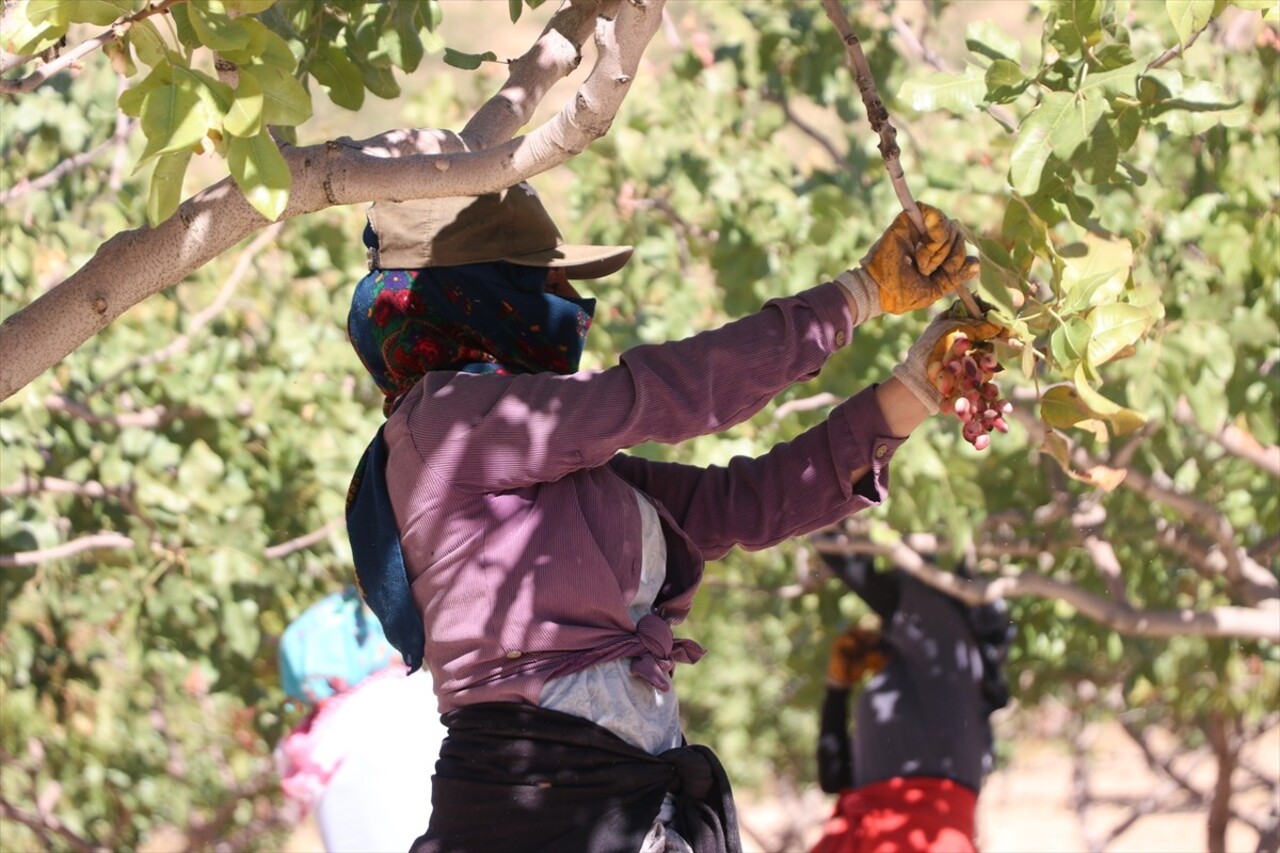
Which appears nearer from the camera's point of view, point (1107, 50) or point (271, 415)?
point (1107, 50)

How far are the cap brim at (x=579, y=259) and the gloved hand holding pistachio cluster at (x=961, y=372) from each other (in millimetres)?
450

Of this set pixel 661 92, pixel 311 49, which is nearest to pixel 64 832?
pixel 661 92

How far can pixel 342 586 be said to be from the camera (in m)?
4.66

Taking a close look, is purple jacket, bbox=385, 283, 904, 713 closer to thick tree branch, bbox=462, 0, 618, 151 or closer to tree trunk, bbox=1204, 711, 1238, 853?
thick tree branch, bbox=462, 0, 618, 151

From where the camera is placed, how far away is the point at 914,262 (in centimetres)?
207

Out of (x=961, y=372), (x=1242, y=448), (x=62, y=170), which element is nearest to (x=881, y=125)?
(x=961, y=372)

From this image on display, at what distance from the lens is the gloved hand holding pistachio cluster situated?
82.3 inches

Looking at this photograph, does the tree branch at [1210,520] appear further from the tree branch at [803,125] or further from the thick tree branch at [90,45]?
the thick tree branch at [90,45]

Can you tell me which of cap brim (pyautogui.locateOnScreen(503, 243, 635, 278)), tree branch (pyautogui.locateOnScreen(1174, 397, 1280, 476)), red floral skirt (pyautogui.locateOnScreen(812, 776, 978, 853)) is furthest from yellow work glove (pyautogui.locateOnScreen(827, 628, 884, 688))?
cap brim (pyautogui.locateOnScreen(503, 243, 635, 278))

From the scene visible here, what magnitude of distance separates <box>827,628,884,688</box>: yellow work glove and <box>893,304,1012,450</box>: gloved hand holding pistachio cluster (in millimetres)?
2238

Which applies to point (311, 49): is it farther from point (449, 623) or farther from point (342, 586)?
point (342, 586)

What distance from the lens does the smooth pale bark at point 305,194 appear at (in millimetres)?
1914

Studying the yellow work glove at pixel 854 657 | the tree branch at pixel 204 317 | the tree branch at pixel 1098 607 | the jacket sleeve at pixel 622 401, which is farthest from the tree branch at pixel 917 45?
the jacket sleeve at pixel 622 401

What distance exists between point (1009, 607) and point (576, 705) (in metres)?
2.83
